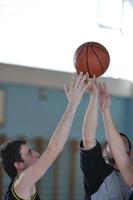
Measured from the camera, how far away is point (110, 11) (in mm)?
4875

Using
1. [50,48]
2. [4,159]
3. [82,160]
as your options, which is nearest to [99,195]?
[82,160]

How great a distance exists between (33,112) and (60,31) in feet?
2.90

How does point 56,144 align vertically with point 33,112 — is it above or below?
above

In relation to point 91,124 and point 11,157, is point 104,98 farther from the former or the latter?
point 11,157

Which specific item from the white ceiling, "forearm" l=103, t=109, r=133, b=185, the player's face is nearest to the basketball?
"forearm" l=103, t=109, r=133, b=185

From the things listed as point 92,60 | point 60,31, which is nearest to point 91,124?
point 92,60

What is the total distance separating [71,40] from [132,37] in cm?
90

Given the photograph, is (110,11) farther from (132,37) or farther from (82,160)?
(82,160)

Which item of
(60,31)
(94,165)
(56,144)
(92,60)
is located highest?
(60,31)

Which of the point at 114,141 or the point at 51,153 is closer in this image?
the point at 51,153

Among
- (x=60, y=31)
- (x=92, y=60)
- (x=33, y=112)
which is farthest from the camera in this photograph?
(x=60, y=31)

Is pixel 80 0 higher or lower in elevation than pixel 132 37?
higher

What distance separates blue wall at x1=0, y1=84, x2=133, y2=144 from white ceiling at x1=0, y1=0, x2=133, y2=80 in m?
0.27

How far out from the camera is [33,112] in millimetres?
4281
